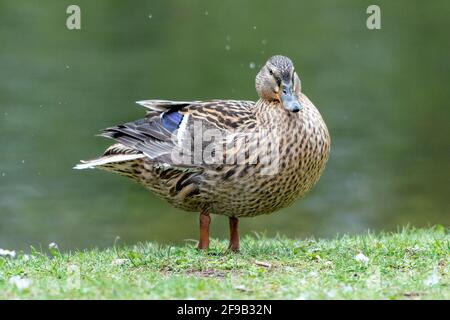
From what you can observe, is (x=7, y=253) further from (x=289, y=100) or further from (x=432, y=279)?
(x=432, y=279)

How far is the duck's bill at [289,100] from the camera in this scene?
24.3ft

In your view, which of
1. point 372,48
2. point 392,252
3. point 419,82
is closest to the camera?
point 392,252

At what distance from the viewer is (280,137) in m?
7.50

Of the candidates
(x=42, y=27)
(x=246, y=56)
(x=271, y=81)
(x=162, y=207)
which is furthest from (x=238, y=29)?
(x=271, y=81)

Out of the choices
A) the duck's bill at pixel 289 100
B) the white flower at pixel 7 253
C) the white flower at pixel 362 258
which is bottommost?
the white flower at pixel 7 253

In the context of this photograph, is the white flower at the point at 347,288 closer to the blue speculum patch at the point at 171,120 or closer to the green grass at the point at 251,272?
the green grass at the point at 251,272

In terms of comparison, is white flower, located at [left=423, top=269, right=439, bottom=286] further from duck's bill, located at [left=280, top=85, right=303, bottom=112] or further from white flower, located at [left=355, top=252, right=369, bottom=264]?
duck's bill, located at [left=280, top=85, right=303, bottom=112]

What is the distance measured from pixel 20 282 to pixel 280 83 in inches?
104

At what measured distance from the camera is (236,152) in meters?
7.50

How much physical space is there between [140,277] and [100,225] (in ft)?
22.0

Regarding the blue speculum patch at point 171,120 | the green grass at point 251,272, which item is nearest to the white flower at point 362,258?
the green grass at point 251,272
